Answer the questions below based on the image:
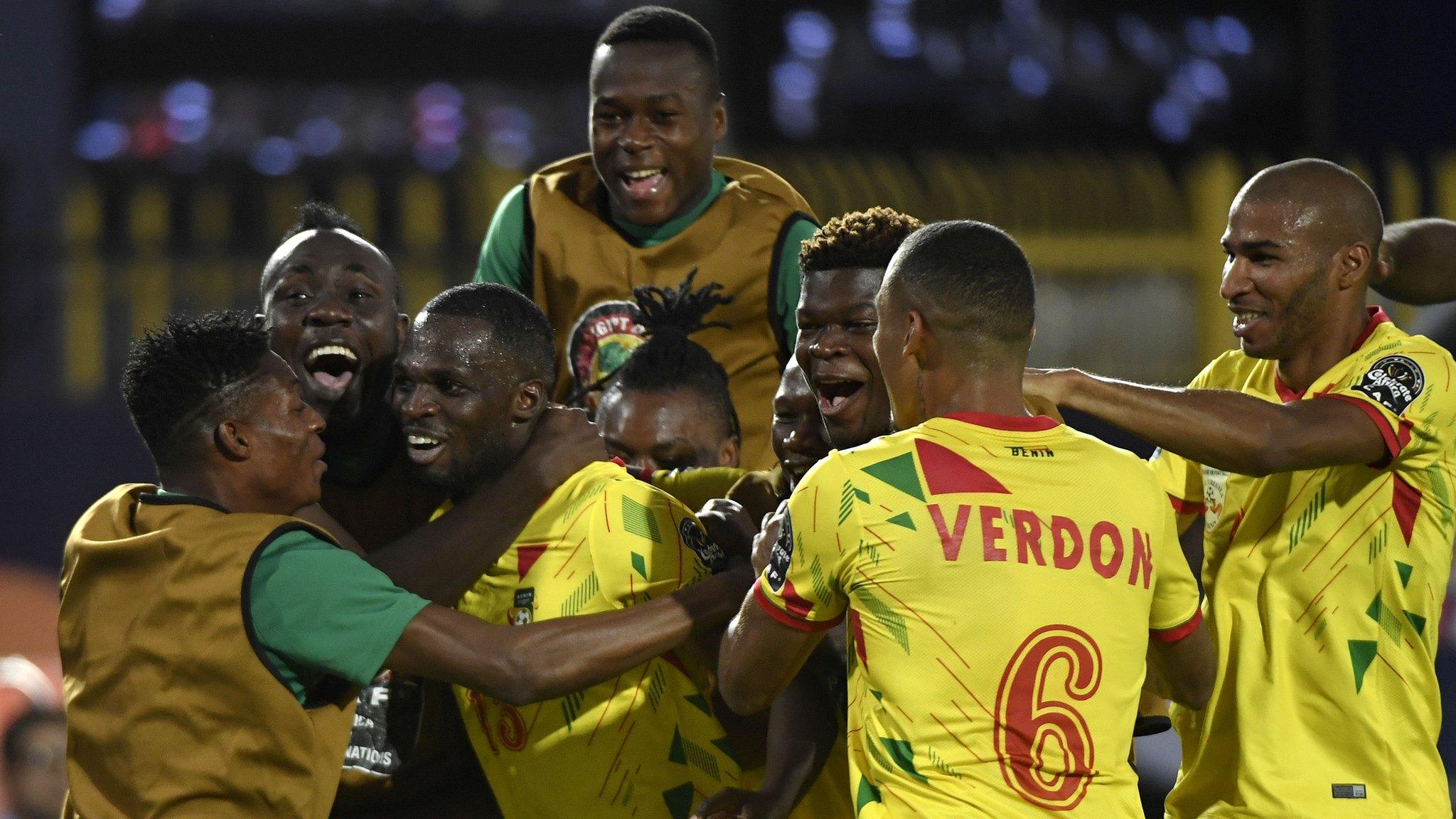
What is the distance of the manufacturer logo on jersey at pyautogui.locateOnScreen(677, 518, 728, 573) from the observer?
366 cm

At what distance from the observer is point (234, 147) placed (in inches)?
495

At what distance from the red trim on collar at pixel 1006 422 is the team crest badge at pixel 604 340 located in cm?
176

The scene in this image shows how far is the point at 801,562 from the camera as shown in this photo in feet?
9.64

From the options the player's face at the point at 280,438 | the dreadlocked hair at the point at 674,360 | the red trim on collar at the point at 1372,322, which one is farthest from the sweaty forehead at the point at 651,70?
the red trim on collar at the point at 1372,322

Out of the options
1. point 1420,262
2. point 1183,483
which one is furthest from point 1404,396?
point 1420,262

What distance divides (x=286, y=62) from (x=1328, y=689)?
10.8 meters

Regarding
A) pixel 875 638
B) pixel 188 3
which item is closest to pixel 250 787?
pixel 875 638

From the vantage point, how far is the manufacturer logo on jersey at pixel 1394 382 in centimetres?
347

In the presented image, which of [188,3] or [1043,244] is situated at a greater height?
[188,3]

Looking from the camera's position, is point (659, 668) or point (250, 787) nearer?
point (250, 787)

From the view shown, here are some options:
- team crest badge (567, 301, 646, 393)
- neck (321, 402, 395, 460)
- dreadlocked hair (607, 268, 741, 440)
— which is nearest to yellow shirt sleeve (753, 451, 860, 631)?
dreadlocked hair (607, 268, 741, 440)

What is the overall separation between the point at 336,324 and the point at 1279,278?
2090mm

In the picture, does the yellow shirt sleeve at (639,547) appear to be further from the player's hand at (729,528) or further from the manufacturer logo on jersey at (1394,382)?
the manufacturer logo on jersey at (1394,382)

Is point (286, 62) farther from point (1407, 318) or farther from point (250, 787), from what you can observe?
point (250, 787)
